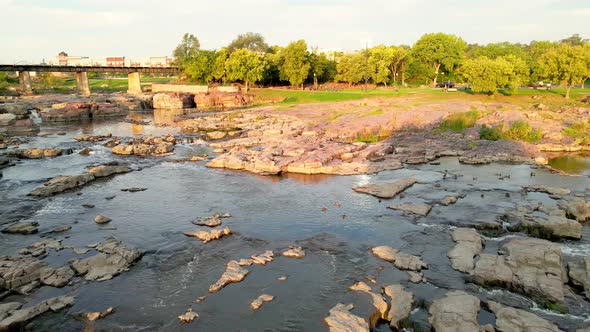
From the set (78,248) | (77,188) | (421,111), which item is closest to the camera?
(78,248)

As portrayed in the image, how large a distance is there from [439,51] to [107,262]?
103271 millimetres

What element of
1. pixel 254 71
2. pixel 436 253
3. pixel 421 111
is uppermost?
pixel 254 71

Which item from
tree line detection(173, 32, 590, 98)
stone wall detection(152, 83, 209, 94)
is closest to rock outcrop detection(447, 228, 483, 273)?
tree line detection(173, 32, 590, 98)

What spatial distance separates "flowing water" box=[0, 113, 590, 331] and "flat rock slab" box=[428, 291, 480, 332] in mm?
562

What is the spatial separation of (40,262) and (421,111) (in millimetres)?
49224

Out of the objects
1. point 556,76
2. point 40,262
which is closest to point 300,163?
point 40,262

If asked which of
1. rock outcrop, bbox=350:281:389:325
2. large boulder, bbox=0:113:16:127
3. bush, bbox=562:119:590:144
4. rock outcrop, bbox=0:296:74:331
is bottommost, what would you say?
rock outcrop, bbox=350:281:389:325

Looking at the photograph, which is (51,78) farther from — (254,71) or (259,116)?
(259,116)

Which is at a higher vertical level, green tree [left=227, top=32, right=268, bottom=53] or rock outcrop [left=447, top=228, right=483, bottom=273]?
green tree [left=227, top=32, right=268, bottom=53]

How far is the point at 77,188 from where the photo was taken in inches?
1272

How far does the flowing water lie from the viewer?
16.6m

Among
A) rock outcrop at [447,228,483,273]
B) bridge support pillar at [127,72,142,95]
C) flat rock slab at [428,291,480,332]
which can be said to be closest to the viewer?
flat rock slab at [428,291,480,332]

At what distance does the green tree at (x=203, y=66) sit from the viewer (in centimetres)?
10938

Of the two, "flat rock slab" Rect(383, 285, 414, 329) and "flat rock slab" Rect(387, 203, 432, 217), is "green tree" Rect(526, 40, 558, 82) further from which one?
"flat rock slab" Rect(383, 285, 414, 329)
